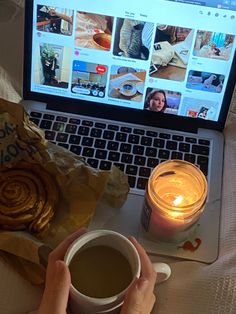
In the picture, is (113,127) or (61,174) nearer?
(61,174)

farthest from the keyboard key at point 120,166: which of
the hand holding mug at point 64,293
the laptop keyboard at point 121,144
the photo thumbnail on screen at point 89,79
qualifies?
the hand holding mug at point 64,293

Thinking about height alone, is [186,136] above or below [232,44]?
below

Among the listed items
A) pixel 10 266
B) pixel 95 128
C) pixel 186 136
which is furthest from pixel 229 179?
pixel 10 266

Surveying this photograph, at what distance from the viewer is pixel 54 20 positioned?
2.48ft

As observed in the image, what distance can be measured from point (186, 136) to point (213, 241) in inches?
6.7

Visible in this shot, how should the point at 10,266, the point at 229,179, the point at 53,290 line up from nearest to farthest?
the point at 53,290 < the point at 10,266 < the point at 229,179

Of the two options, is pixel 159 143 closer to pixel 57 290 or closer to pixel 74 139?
pixel 74 139

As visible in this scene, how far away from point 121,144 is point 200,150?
11 centimetres

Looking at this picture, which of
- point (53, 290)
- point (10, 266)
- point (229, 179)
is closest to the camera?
point (53, 290)

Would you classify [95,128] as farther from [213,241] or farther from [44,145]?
[213,241]

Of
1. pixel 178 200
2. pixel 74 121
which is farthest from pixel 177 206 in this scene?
pixel 74 121

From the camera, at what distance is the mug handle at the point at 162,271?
63cm

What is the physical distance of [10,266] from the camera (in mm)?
660

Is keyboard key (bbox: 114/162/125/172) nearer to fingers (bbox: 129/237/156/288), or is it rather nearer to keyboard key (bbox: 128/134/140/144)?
keyboard key (bbox: 128/134/140/144)
